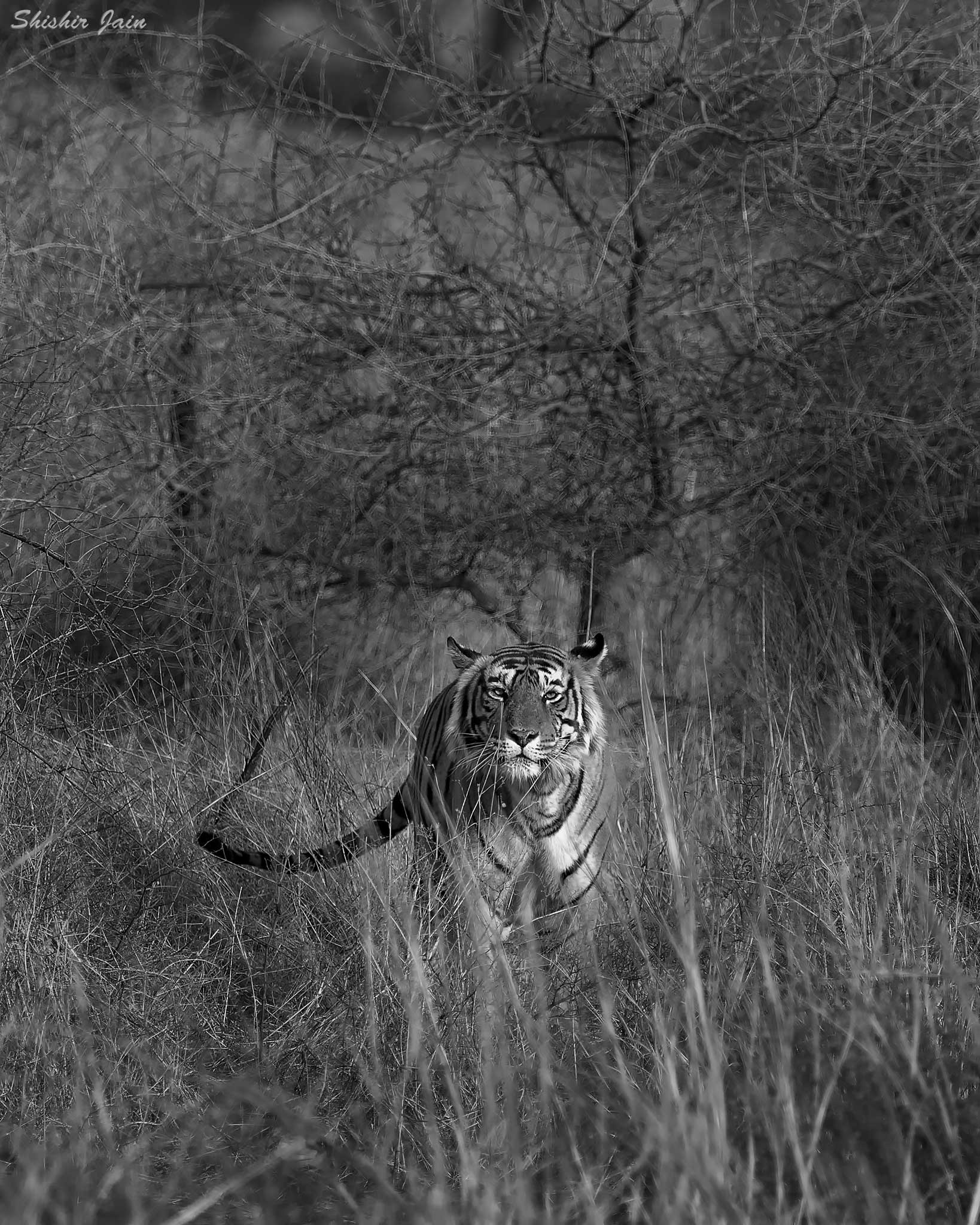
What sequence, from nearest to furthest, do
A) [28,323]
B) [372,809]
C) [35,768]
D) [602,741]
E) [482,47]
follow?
[35,768], [372,809], [602,741], [28,323], [482,47]

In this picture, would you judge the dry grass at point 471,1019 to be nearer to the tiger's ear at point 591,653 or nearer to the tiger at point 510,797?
the tiger at point 510,797

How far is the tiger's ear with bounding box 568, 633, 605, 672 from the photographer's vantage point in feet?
13.2

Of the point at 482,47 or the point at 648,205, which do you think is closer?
the point at 482,47

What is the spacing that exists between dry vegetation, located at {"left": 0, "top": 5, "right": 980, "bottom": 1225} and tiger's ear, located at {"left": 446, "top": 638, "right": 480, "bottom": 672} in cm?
9

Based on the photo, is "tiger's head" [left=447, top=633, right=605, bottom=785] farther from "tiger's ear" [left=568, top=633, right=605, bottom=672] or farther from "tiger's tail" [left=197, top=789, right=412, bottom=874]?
"tiger's tail" [left=197, top=789, right=412, bottom=874]

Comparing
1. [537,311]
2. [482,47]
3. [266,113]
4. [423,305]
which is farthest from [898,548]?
[266,113]

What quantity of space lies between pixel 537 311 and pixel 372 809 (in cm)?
325

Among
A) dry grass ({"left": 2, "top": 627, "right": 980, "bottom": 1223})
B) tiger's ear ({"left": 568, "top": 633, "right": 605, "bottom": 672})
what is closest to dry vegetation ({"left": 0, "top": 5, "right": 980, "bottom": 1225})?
dry grass ({"left": 2, "top": 627, "right": 980, "bottom": 1223})

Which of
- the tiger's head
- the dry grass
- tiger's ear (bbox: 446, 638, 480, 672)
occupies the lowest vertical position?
the dry grass

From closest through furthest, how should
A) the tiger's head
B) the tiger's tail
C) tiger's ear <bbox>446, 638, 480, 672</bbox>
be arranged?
the tiger's tail → the tiger's head → tiger's ear <bbox>446, 638, 480, 672</bbox>

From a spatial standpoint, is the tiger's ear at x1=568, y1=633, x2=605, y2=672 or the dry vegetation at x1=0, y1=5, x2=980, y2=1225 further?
the tiger's ear at x1=568, y1=633, x2=605, y2=672

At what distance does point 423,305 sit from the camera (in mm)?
6246

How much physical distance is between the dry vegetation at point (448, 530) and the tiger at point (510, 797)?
0.39 feet

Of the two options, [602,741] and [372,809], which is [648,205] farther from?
[372,809]
